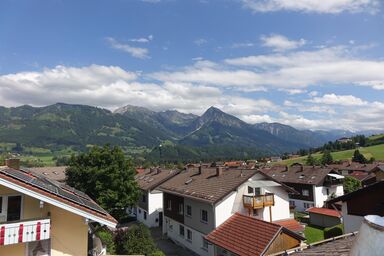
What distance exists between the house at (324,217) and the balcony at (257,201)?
16.4 meters

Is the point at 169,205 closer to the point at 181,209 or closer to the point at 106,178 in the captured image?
the point at 181,209

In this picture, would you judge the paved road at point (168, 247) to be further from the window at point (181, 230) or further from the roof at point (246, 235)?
the roof at point (246, 235)

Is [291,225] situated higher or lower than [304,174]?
lower

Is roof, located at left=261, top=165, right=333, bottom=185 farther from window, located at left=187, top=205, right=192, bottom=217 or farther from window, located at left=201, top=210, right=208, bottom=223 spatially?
window, located at left=201, top=210, right=208, bottom=223

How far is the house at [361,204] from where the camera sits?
67.8 feet

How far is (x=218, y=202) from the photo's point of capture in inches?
1164

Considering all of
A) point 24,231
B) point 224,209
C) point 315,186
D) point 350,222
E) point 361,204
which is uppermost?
point 24,231

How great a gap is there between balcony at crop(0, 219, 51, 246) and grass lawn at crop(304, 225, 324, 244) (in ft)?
103

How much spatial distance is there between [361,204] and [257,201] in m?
10.3

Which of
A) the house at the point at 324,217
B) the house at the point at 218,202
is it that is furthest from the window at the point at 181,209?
the house at the point at 324,217

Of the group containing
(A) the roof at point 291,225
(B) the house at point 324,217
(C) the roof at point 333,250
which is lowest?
(B) the house at point 324,217

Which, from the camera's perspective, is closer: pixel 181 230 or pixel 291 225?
pixel 291 225

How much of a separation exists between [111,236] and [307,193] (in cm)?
4471

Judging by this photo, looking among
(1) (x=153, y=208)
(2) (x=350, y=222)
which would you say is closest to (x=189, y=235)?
(1) (x=153, y=208)
